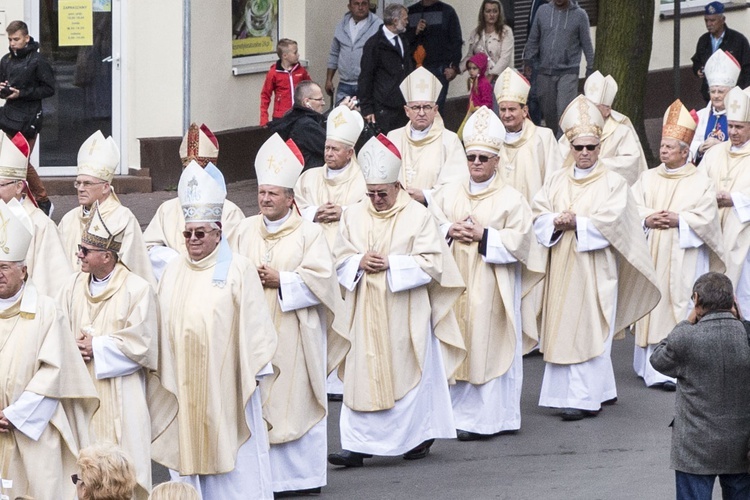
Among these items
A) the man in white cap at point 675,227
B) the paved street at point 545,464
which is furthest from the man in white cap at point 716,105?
the paved street at point 545,464

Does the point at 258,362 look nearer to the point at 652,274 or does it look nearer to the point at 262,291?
the point at 262,291

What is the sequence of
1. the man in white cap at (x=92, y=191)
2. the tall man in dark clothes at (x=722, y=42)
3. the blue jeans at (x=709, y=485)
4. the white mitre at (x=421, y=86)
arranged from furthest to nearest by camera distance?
the tall man in dark clothes at (x=722, y=42) < the white mitre at (x=421, y=86) < the man in white cap at (x=92, y=191) < the blue jeans at (x=709, y=485)

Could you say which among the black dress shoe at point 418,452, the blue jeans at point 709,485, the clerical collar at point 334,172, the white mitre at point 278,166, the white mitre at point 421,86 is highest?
the white mitre at point 421,86

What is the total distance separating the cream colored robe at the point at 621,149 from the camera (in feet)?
43.7

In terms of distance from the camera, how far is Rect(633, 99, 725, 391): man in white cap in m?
11.5

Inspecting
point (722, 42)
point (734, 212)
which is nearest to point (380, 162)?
point (734, 212)

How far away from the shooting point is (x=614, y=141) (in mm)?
13484

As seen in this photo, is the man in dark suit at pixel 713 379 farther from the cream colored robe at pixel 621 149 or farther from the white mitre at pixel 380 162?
the cream colored robe at pixel 621 149

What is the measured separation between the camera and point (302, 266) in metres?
8.79

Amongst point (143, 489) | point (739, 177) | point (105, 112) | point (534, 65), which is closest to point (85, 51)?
point (105, 112)

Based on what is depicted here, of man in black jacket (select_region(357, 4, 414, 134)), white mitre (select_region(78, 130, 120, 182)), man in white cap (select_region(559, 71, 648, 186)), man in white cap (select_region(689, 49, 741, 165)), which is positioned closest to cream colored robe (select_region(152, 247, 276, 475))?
white mitre (select_region(78, 130, 120, 182))

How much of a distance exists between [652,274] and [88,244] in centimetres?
473

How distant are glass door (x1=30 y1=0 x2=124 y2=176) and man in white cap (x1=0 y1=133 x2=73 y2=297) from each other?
6871mm

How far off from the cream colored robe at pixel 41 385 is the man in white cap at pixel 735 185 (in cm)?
630
